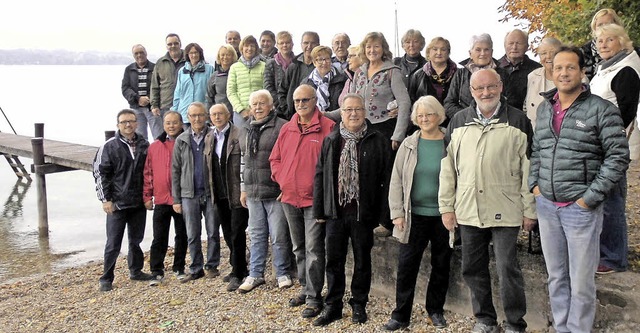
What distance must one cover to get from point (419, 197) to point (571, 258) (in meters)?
1.26

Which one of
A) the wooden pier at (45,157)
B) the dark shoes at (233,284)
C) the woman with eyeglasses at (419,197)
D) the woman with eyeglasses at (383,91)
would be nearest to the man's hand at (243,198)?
the dark shoes at (233,284)

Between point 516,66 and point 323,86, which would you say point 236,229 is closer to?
point 323,86

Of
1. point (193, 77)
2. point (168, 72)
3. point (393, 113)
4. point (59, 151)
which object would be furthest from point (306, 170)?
point (59, 151)

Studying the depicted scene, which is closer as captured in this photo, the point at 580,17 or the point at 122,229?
the point at 122,229

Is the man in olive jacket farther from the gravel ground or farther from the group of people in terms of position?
the gravel ground

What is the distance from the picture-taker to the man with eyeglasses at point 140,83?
1047 centimetres

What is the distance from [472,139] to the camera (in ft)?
16.1

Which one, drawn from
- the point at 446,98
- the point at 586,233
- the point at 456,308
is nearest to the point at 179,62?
the point at 446,98

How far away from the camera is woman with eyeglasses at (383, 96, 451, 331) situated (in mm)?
5246

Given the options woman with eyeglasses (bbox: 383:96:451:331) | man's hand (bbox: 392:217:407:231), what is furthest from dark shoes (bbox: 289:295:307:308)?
man's hand (bbox: 392:217:407:231)

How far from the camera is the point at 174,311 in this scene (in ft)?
23.0

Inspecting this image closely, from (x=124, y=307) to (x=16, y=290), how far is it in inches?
125

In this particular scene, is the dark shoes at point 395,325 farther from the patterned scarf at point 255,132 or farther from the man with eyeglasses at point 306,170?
the patterned scarf at point 255,132

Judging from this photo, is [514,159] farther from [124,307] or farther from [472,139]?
[124,307]
